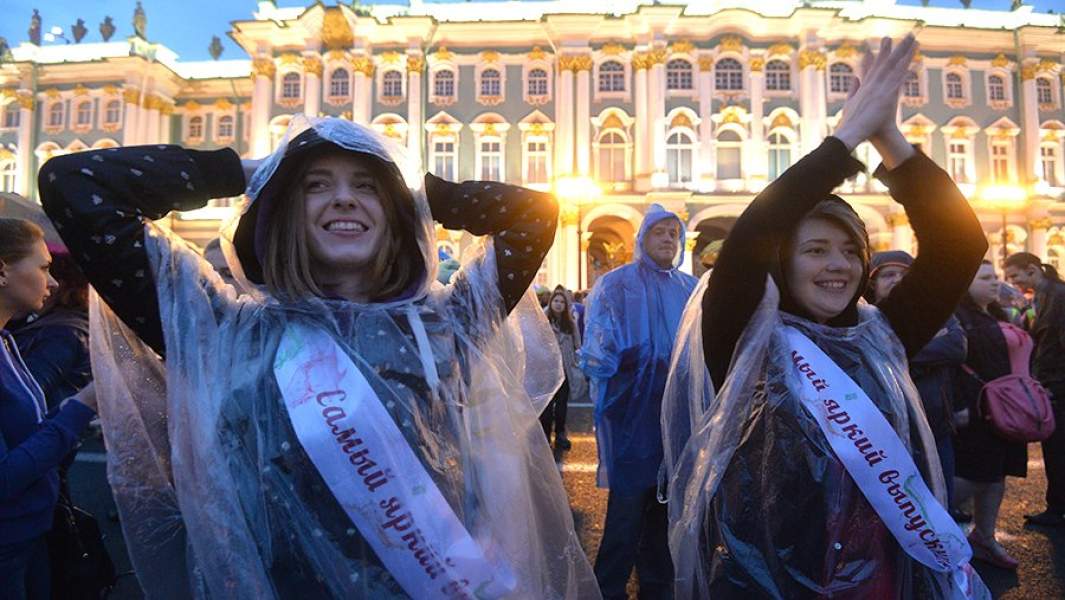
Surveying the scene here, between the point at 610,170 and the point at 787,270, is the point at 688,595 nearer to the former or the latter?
the point at 787,270

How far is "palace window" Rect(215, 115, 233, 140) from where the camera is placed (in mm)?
29344

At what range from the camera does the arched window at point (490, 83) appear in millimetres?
25094

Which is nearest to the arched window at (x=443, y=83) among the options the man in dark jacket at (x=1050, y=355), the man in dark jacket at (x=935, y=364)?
the man in dark jacket at (x=1050, y=355)

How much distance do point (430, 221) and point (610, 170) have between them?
2328cm

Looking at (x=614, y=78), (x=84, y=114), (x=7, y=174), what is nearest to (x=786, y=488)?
(x=614, y=78)

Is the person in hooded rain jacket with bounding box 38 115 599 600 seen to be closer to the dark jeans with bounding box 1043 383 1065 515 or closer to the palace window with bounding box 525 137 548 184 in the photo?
the dark jeans with bounding box 1043 383 1065 515

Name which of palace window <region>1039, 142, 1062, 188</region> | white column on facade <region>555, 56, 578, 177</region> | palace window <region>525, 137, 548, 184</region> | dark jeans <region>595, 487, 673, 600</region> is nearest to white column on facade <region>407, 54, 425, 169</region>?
palace window <region>525, 137, 548, 184</region>

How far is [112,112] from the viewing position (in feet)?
92.3

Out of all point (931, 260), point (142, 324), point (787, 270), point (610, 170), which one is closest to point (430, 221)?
point (142, 324)

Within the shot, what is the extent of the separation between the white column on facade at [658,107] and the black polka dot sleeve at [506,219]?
22381 millimetres

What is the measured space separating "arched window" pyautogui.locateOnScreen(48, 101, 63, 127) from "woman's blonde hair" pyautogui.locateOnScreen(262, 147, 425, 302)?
3396 cm

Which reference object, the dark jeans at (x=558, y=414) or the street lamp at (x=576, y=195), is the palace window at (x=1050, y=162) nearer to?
the street lamp at (x=576, y=195)

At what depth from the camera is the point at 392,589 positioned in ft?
4.56

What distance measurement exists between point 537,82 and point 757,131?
26.6ft
